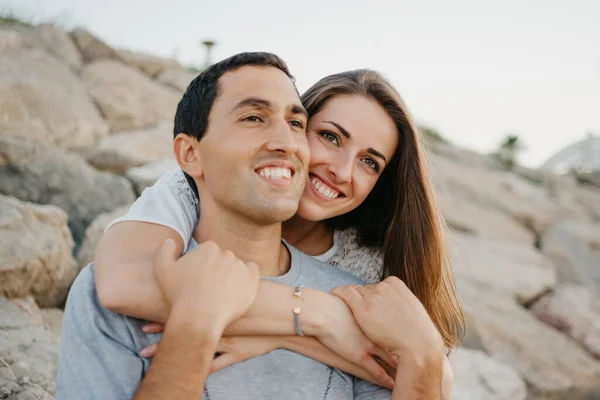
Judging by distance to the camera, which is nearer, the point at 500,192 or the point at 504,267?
the point at 504,267

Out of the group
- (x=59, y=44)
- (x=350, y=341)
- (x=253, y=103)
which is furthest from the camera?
(x=59, y=44)

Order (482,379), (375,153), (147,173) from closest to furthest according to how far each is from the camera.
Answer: (375,153) → (482,379) → (147,173)

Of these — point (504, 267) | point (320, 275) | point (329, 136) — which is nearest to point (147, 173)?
point (329, 136)

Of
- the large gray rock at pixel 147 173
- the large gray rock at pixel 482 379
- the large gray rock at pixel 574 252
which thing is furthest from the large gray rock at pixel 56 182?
the large gray rock at pixel 574 252

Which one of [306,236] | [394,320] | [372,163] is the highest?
[372,163]

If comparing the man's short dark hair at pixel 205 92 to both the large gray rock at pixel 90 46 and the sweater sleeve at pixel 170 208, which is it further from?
the large gray rock at pixel 90 46

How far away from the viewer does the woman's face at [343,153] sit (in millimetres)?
2824

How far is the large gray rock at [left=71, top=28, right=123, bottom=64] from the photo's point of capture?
9.30 metres

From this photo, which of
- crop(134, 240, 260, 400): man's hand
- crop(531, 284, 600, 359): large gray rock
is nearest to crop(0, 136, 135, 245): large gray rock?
crop(134, 240, 260, 400): man's hand

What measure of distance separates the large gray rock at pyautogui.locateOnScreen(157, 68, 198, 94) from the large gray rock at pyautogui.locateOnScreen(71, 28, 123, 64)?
0.90 metres

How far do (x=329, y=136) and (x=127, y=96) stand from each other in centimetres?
620

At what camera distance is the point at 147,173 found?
5.96 meters

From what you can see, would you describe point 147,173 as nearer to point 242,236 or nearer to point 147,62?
point 242,236

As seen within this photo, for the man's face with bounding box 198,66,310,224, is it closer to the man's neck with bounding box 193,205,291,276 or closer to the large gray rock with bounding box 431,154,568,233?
the man's neck with bounding box 193,205,291,276
